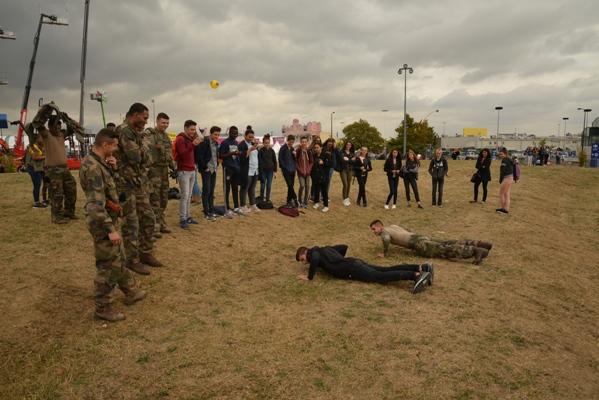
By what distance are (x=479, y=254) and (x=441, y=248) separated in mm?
713

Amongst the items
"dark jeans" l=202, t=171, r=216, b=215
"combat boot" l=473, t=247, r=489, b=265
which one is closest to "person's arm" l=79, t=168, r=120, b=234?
"dark jeans" l=202, t=171, r=216, b=215

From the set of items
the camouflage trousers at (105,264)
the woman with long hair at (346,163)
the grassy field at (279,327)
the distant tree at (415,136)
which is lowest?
the grassy field at (279,327)

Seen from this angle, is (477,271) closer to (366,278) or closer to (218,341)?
(366,278)

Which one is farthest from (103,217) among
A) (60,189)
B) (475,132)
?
(475,132)

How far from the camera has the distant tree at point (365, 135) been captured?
81.3 m

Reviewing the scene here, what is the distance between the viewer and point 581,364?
493 cm

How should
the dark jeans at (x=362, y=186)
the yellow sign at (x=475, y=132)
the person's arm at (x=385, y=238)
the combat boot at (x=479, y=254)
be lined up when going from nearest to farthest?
the combat boot at (x=479, y=254) < the person's arm at (x=385, y=238) < the dark jeans at (x=362, y=186) < the yellow sign at (x=475, y=132)

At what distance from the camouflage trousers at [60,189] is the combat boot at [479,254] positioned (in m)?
8.56

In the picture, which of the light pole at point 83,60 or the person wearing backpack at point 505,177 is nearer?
the person wearing backpack at point 505,177

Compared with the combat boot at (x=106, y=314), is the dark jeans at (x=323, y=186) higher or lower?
higher

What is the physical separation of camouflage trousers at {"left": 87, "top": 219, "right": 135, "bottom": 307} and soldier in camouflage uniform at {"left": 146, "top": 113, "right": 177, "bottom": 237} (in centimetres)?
286

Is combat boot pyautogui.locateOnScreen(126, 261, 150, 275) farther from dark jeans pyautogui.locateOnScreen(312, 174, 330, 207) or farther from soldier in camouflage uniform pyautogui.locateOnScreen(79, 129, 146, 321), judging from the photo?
dark jeans pyautogui.locateOnScreen(312, 174, 330, 207)

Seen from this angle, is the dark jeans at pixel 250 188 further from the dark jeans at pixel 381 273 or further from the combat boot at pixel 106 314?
the combat boot at pixel 106 314

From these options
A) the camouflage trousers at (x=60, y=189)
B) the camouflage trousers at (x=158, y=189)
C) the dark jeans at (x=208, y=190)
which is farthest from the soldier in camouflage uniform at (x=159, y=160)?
the camouflage trousers at (x=60, y=189)
